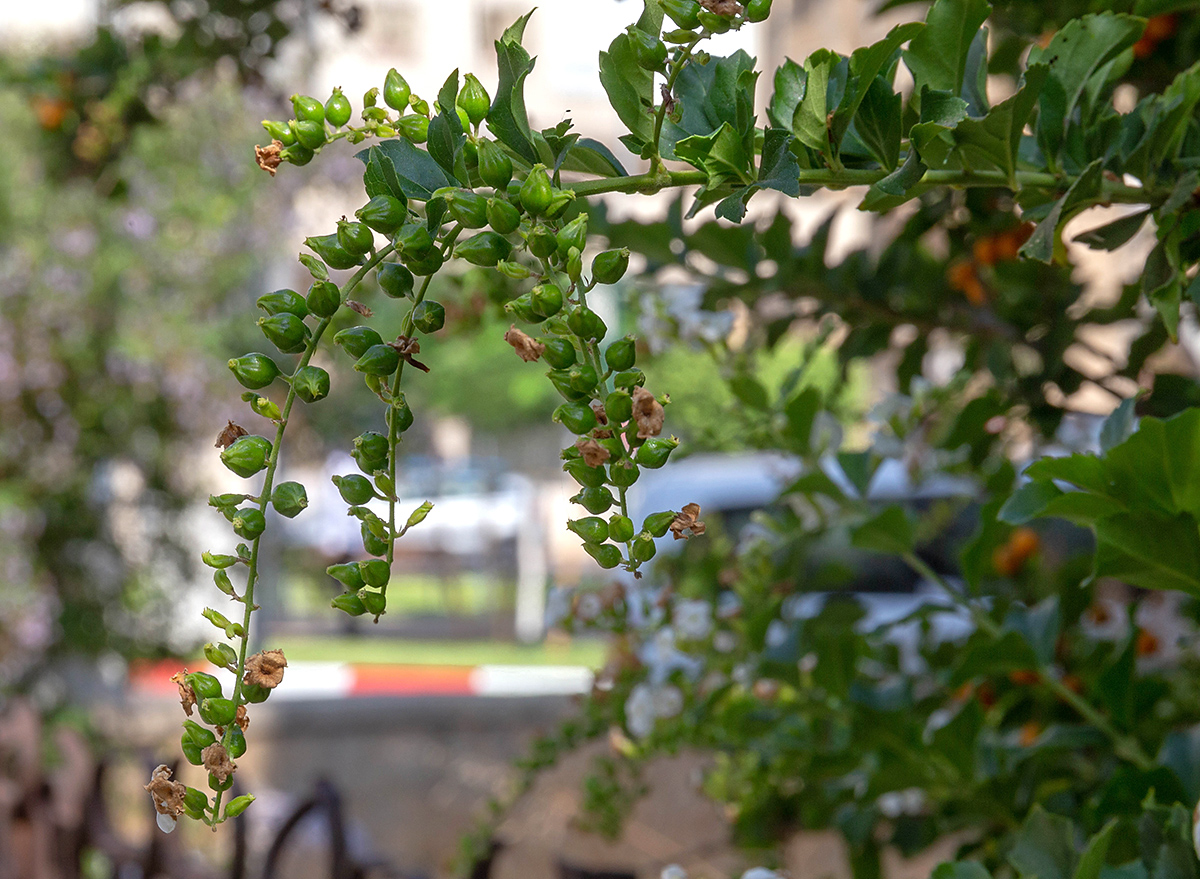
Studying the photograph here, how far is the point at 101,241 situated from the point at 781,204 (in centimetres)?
269

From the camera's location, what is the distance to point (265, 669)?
0.95 ft

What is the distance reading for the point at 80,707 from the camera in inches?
111

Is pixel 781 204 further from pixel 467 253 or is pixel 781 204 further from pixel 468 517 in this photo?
pixel 468 517

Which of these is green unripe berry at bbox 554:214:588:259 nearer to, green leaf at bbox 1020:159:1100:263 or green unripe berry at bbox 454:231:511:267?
green unripe berry at bbox 454:231:511:267

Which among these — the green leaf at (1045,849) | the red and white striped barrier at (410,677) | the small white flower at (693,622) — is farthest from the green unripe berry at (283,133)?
the red and white striped barrier at (410,677)

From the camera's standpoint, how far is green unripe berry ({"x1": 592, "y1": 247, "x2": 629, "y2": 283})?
0.29 metres

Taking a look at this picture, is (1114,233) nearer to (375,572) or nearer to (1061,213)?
(1061,213)

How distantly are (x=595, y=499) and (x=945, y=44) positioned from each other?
213mm

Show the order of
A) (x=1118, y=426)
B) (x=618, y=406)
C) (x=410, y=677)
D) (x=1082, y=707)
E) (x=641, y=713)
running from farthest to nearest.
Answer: (x=410, y=677) < (x=641, y=713) < (x=1082, y=707) < (x=1118, y=426) < (x=618, y=406)

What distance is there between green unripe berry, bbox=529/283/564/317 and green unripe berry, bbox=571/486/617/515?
49 millimetres

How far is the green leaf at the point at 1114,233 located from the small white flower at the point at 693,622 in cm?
36

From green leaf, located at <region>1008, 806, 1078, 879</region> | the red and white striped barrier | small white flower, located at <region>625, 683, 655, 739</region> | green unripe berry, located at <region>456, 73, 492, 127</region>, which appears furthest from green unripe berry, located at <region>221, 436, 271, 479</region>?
the red and white striped barrier

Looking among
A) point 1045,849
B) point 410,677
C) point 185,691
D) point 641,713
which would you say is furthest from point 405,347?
point 410,677

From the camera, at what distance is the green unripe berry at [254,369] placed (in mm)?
292
